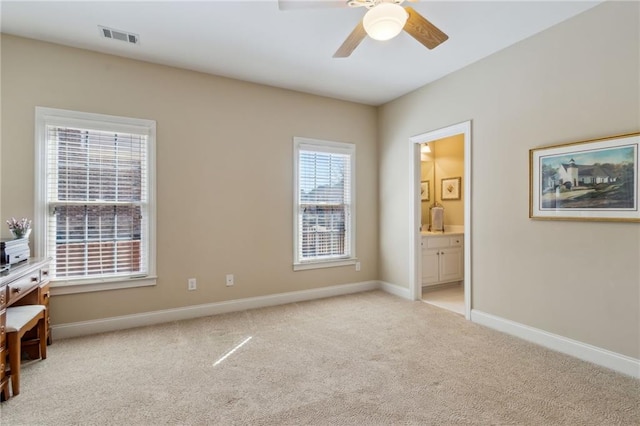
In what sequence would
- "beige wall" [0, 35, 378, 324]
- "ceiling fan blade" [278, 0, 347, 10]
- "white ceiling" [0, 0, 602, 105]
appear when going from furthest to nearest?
"beige wall" [0, 35, 378, 324] < "white ceiling" [0, 0, 602, 105] < "ceiling fan blade" [278, 0, 347, 10]

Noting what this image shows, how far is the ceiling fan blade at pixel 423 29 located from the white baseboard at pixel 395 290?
3.14 m

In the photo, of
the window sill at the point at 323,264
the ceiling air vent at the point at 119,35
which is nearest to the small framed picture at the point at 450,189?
the window sill at the point at 323,264

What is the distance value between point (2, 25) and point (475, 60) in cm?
446

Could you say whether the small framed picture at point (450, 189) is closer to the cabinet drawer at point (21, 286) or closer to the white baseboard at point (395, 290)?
the white baseboard at point (395, 290)

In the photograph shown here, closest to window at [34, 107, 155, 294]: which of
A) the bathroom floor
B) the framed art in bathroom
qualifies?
the bathroom floor

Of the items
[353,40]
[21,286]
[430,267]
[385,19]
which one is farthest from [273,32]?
[430,267]

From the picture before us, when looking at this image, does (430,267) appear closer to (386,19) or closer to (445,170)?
(445,170)

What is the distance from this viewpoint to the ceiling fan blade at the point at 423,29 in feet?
6.94

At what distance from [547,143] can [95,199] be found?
433 centimetres

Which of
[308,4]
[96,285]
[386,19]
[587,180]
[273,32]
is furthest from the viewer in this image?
[96,285]

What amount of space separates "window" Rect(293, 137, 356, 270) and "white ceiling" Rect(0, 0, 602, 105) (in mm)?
1062

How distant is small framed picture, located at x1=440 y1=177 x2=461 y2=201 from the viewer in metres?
5.54

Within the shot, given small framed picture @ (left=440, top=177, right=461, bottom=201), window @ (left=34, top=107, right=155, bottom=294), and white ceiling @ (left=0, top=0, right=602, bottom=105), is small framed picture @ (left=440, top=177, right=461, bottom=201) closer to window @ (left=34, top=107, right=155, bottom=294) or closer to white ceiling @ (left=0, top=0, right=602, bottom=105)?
white ceiling @ (left=0, top=0, right=602, bottom=105)

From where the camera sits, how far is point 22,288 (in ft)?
7.79
